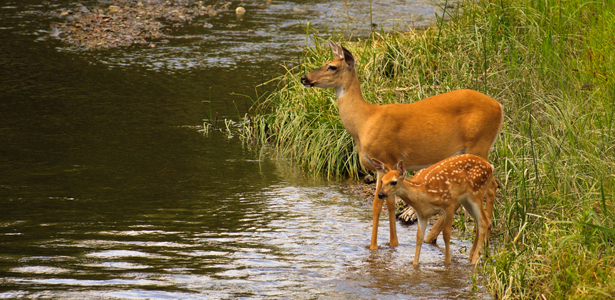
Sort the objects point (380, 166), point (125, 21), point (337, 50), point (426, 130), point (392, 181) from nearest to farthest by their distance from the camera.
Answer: point (392, 181) → point (380, 166) → point (426, 130) → point (337, 50) → point (125, 21)

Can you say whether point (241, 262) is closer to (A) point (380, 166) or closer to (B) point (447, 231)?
(A) point (380, 166)

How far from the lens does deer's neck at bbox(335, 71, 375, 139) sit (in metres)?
8.09

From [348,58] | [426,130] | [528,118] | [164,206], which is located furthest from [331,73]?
[164,206]

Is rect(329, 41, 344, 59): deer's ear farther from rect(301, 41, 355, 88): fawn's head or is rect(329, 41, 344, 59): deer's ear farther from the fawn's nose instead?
the fawn's nose

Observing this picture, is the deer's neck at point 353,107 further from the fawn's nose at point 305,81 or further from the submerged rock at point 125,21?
the submerged rock at point 125,21

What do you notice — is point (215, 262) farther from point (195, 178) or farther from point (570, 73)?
point (570, 73)

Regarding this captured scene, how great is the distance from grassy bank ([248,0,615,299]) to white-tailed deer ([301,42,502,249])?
0.46 metres

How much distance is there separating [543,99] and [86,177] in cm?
576

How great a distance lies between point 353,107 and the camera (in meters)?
8.13

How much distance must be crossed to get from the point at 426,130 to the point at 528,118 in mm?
997

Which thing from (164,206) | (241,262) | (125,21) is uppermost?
(125,21)

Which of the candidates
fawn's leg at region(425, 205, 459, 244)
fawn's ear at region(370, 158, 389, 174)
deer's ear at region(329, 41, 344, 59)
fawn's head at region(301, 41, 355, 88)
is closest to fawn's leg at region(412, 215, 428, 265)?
fawn's ear at region(370, 158, 389, 174)

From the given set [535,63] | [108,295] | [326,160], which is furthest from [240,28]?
[108,295]

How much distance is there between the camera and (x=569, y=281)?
5.93m
